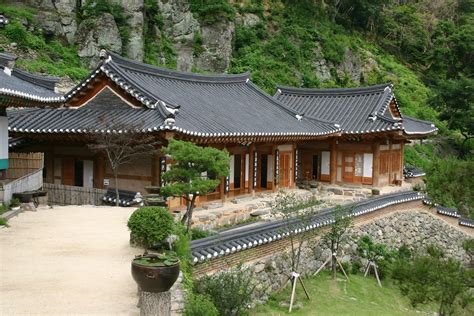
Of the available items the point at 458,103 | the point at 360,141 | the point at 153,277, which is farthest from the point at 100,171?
the point at 458,103

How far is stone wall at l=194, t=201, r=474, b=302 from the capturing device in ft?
48.8

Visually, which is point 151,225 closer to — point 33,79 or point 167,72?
point 33,79

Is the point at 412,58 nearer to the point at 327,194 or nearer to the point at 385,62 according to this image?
the point at 385,62

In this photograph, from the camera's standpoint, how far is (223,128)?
2012 cm

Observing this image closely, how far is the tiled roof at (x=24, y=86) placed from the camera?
14211 millimetres

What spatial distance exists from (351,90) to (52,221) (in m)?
22.6

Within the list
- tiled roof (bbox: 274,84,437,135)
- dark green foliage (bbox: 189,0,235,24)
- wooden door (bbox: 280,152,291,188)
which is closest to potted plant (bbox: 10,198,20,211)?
wooden door (bbox: 280,152,291,188)

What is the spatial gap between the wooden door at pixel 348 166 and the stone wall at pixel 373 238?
3.93 m

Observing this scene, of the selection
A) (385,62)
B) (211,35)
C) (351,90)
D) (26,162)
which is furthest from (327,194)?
(385,62)

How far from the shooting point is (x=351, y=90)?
32438mm

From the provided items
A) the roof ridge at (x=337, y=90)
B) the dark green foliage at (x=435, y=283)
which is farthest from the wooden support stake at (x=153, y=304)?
the roof ridge at (x=337, y=90)

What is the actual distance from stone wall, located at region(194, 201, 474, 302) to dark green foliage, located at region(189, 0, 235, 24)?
23.5 m

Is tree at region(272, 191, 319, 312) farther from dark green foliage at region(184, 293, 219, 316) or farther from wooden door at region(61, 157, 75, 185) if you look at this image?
wooden door at region(61, 157, 75, 185)

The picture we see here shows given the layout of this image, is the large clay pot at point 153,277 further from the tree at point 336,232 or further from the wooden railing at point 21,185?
the tree at point 336,232
